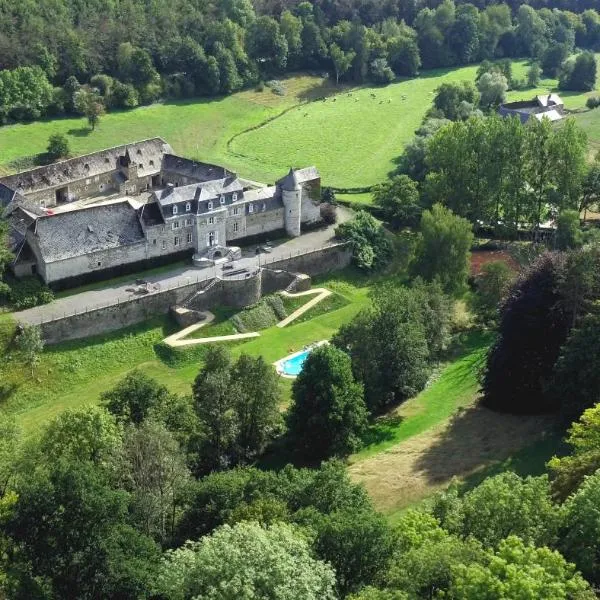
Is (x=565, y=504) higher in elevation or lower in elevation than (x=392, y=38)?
lower

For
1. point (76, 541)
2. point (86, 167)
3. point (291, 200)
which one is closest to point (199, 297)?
point (291, 200)

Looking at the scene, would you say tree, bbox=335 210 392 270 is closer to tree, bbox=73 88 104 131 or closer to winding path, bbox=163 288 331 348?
winding path, bbox=163 288 331 348

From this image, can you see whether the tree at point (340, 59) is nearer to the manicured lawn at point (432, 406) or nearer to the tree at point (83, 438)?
the manicured lawn at point (432, 406)

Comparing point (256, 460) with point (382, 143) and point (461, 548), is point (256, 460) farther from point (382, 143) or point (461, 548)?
point (382, 143)

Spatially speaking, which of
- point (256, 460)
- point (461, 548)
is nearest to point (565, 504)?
point (461, 548)

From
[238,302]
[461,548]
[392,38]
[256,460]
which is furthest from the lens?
[392,38]

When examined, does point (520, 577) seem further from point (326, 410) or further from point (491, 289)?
point (491, 289)

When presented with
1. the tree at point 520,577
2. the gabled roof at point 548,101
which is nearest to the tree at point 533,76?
the gabled roof at point 548,101
